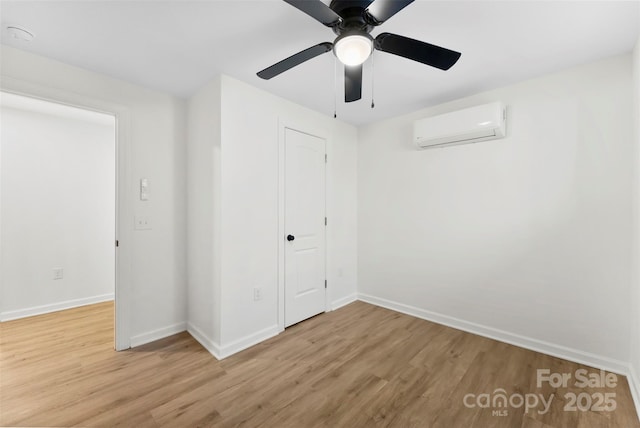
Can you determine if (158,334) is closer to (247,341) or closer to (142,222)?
(247,341)

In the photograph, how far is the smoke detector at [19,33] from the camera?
171cm

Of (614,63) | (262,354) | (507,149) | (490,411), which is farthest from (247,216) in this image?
(614,63)

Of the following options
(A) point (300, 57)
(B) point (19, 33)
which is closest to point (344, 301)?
(A) point (300, 57)

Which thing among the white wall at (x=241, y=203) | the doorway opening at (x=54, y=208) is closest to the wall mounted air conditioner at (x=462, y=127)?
the white wall at (x=241, y=203)

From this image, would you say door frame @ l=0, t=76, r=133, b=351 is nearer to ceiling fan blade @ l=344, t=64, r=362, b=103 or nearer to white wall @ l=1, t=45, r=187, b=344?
white wall @ l=1, t=45, r=187, b=344

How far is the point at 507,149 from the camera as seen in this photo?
8.34 feet

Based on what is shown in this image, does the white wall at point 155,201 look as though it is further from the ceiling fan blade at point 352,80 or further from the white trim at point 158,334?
the ceiling fan blade at point 352,80

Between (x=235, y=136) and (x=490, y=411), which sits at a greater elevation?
(x=235, y=136)

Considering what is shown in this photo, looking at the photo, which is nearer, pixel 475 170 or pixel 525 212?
pixel 525 212

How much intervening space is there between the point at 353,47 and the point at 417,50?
0.38 meters

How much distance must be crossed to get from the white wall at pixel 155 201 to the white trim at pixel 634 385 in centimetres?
360

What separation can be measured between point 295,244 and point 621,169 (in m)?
2.80

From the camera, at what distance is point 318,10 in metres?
1.28

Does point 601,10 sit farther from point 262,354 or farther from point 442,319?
point 262,354
